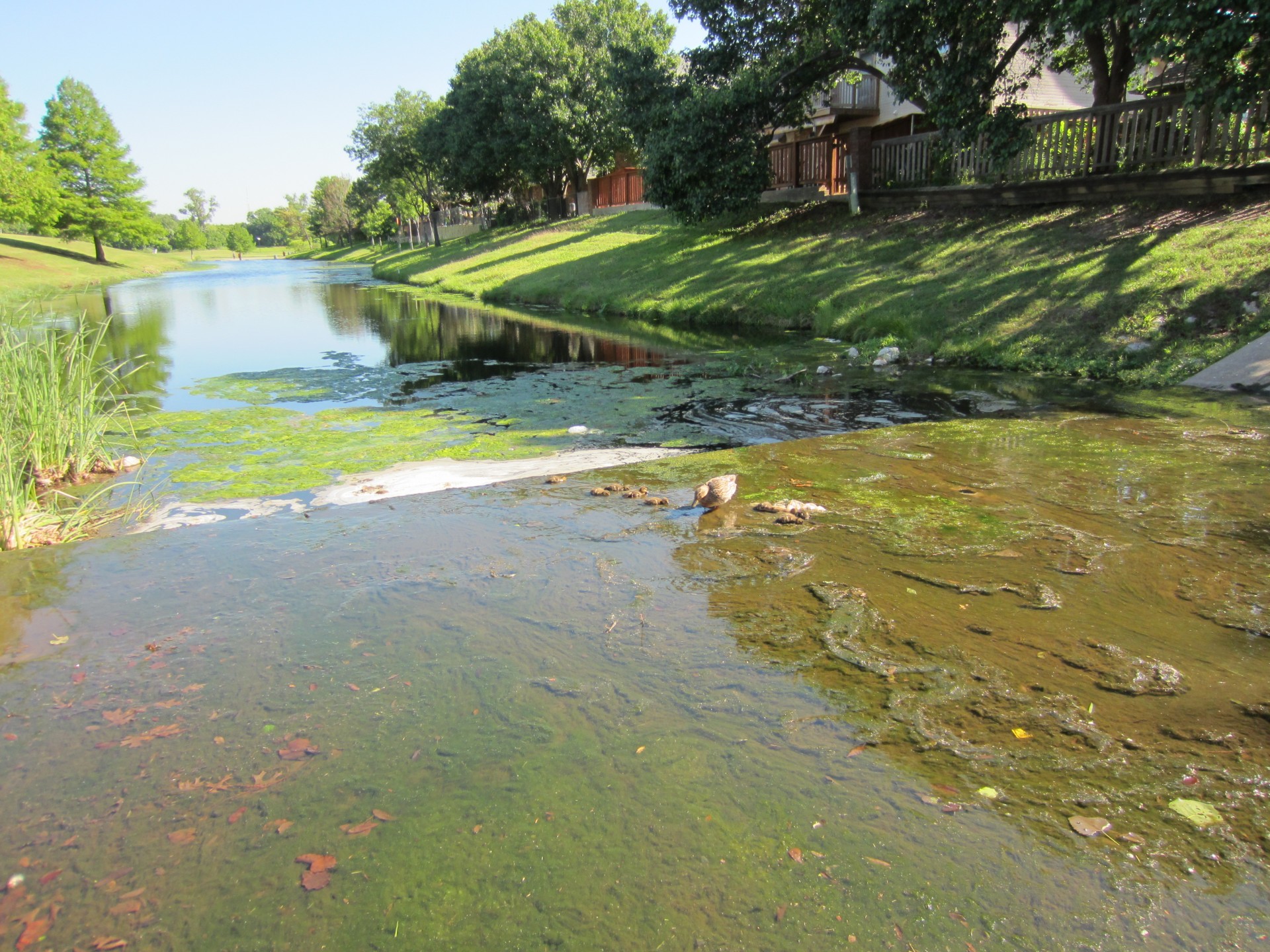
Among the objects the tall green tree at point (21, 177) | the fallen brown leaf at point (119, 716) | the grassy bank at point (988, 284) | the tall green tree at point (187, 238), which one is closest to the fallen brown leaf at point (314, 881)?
the fallen brown leaf at point (119, 716)

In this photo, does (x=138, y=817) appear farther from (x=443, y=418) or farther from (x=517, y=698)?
(x=443, y=418)

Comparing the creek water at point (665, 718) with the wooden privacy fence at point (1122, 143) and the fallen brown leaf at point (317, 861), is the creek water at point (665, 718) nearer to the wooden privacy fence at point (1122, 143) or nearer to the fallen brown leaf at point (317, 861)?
the fallen brown leaf at point (317, 861)

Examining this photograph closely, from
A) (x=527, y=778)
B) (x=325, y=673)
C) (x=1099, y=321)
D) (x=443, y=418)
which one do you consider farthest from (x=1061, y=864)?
(x=1099, y=321)

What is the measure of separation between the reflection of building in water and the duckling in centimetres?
660

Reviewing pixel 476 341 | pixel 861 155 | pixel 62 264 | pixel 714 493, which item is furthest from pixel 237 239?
pixel 714 493

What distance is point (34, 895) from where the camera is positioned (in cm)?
274

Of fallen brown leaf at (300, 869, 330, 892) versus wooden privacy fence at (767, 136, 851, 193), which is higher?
wooden privacy fence at (767, 136, 851, 193)

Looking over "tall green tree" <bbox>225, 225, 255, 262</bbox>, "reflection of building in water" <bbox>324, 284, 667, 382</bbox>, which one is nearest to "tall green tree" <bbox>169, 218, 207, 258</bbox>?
"tall green tree" <bbox>225, 225, 255, 262</bbox>

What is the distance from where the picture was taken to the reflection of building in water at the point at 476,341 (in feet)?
45.3

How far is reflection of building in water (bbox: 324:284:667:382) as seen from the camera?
45.3ft

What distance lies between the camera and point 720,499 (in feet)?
Result: 20.4

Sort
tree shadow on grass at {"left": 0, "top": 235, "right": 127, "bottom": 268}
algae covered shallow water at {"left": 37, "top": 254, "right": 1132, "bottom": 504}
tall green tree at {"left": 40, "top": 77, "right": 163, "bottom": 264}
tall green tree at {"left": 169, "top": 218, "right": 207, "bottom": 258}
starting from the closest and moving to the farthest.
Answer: algae covered shallow water at {"left": 37, "top": 254, "right": 1132, "bottom": 504}
tree shadow on grass at {"left": 0, "top": 235, "right": 127, "bottom": 268}
tall green tree at {"left": 40, "top": 77, "right": 163, "bottom": 264}
tall green tree at {"left": 169, "top": 218, "right": 207, "bottom": 258}

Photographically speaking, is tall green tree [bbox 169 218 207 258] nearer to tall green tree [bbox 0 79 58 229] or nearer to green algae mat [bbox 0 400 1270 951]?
tall green tree [bbox 0 79 58 229]

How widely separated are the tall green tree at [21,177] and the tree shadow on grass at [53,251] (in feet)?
5.74
